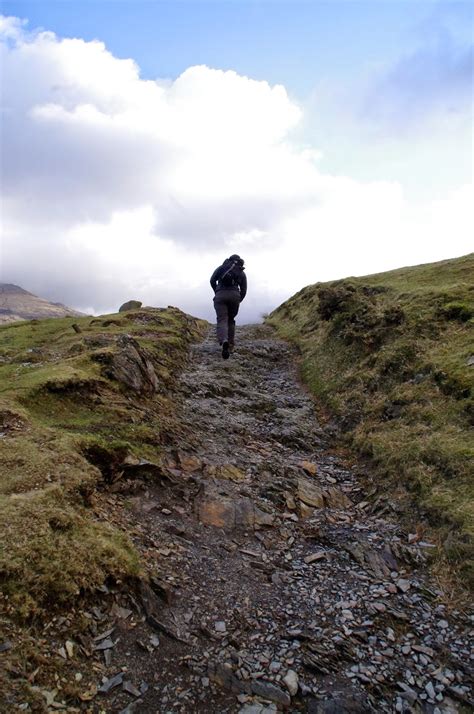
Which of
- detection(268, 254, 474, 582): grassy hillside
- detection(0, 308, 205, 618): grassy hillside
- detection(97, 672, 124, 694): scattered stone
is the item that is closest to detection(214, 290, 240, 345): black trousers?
detection(0, 308, 205, 618): grassy hillside

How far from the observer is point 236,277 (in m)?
25.7

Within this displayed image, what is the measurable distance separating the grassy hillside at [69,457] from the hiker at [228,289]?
5.28 m

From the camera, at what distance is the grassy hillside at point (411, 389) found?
10.8 metres

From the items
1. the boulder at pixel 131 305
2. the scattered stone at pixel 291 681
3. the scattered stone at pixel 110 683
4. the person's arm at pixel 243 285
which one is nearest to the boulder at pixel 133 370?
the person's arm at pixel 243 285

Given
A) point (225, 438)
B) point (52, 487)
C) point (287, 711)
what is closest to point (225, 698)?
point (287, 711)

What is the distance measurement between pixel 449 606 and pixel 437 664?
136cm

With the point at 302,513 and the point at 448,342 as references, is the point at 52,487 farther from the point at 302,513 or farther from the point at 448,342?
the point at 448,342

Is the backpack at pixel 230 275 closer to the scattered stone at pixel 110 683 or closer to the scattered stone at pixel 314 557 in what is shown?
the scattered stone at pixel 314 557

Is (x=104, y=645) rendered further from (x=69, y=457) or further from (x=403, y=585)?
(x=403, y=585)

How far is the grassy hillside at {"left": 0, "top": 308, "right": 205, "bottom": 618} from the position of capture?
7.28 metres

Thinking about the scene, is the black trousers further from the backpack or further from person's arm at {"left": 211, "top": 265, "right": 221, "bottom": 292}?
person's arm at {"left": 211, "top": 265, "right": 221, "bottom": 292}

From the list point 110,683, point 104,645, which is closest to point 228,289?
point 104,645

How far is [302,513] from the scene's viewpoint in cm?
1201

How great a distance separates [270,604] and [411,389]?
1042 centimetres
